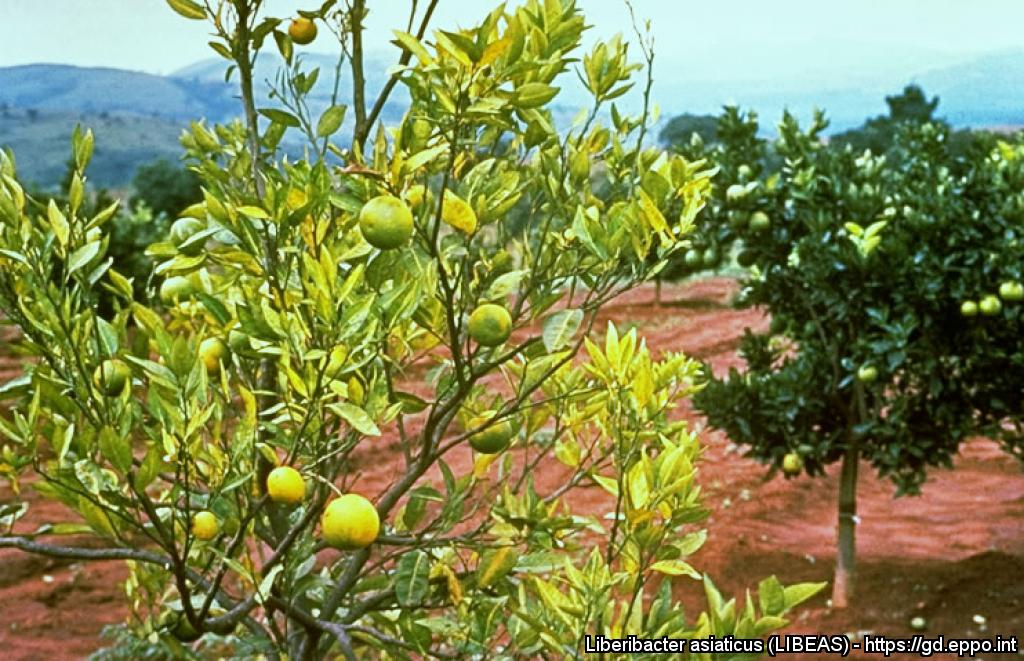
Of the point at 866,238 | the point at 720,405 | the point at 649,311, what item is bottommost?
the point at 649,311

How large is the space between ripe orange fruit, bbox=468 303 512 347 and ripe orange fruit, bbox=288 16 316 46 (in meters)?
0.55

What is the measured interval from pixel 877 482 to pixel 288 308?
4.57 m

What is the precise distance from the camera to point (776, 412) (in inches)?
135

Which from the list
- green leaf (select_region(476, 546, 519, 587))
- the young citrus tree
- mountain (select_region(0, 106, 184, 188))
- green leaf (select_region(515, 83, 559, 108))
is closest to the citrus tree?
the young citrus tree

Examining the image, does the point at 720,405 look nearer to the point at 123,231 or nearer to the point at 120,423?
the point at 120,423

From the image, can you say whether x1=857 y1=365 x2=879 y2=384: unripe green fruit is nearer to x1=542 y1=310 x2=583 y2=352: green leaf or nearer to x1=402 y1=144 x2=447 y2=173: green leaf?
x1=542 y1=310 x2=583 y2=352: green leaf

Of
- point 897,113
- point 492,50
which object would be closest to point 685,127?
point 897,113

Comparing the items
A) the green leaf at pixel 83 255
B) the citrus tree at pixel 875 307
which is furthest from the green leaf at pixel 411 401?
the citrus tree at pixel 875 307

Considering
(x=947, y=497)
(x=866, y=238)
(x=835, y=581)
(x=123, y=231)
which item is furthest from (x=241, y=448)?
→ (x=123, y=231)

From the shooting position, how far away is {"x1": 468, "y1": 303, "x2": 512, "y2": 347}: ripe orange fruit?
42.6 inches

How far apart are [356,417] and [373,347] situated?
12 centimetres

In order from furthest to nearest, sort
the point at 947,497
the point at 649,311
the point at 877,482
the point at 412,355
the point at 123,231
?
the point at 649,311, the point at 123,231, the point at 877,482, the point at 947,497, the point at 412,355

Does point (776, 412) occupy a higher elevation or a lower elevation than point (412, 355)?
lower

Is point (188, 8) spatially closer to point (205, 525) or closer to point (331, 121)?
point (331, 121)
